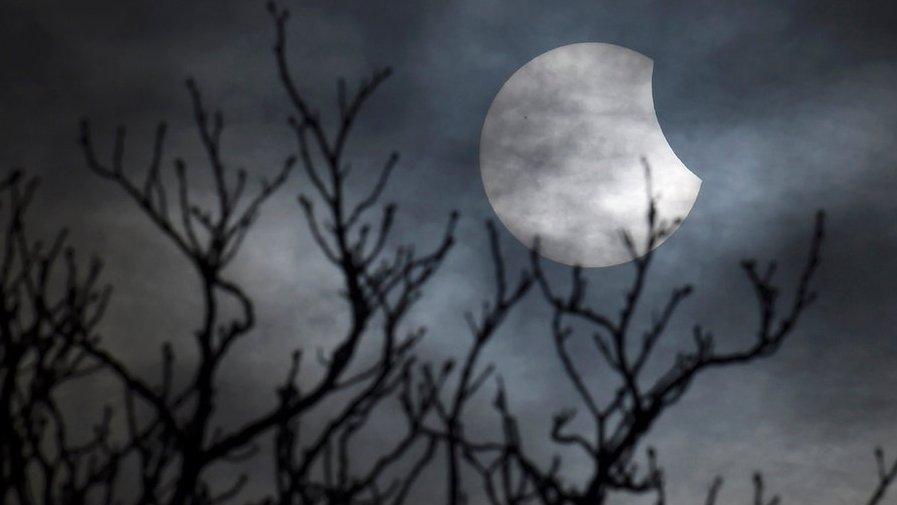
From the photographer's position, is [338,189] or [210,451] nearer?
[210,451]

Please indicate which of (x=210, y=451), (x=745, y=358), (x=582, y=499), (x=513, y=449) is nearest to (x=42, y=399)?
(x=210, y=451)

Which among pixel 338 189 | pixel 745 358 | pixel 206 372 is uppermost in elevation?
pixel 338 189

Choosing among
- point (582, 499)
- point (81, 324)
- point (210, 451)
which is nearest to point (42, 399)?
point (81, 324)

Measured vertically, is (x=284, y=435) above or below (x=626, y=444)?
below

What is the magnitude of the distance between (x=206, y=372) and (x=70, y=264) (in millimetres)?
1477

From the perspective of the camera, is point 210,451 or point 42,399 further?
point 42,399

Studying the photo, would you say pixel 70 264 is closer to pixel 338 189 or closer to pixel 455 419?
pixel 338 189

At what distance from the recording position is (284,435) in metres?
5.86

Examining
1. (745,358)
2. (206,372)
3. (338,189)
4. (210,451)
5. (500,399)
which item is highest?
(338,189)

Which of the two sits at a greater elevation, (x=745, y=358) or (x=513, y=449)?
(x=745, y=358)

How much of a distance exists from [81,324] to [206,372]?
109cm

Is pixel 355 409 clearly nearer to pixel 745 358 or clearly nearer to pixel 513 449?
pixel 513 449

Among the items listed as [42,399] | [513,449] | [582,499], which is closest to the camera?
[582,499]

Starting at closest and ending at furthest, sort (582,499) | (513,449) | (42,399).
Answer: (582,499) → (513,449) → (42,399)
